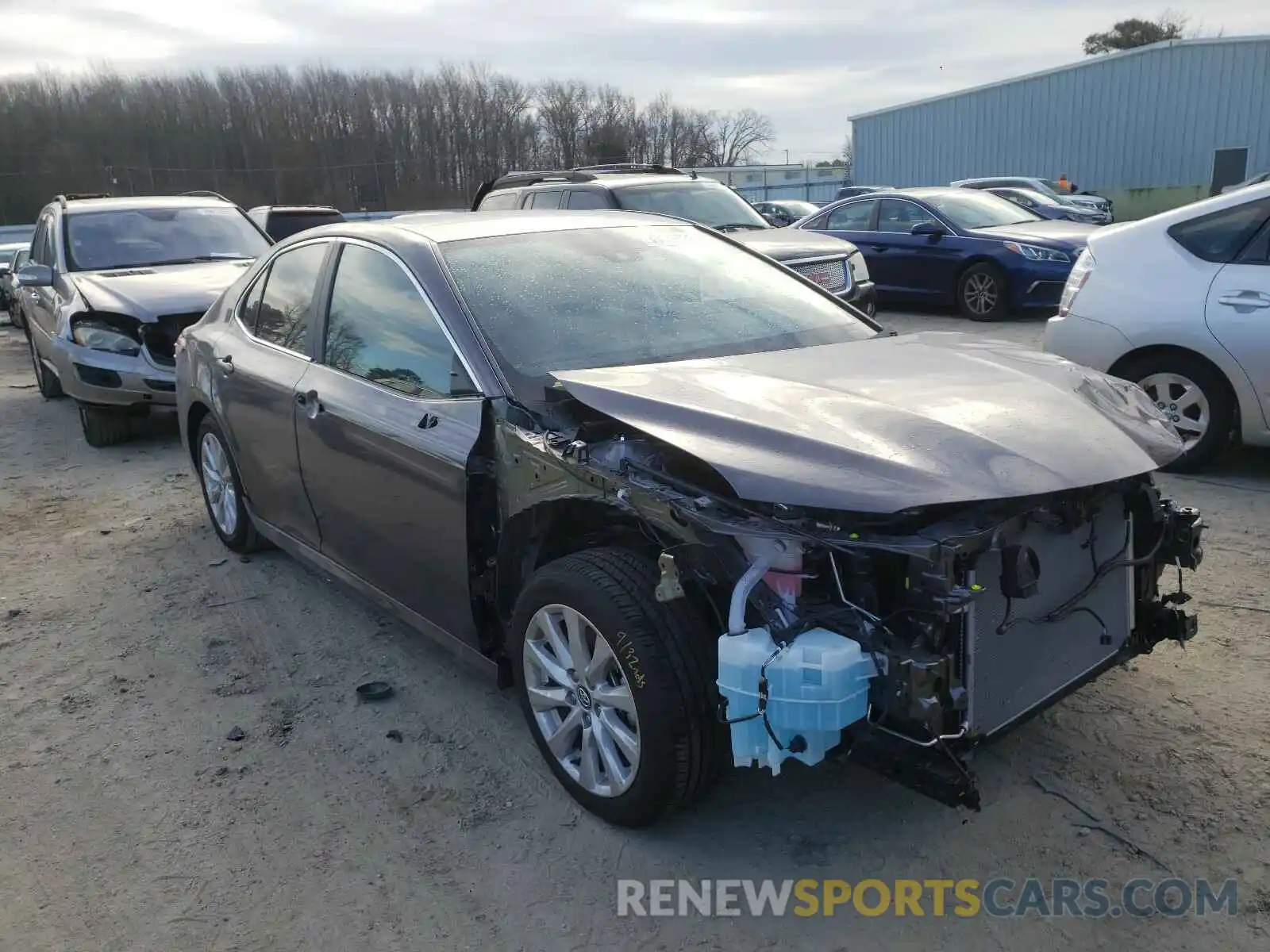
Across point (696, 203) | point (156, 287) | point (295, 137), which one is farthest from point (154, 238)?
point (295, 137)

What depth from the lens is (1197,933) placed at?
246 centimetres

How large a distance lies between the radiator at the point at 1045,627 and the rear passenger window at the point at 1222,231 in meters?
3.38

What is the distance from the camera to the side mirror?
332 inches

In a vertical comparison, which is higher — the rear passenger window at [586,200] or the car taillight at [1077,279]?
the rear passenger window at [586,200]

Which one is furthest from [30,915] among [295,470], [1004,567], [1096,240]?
[1096,240]

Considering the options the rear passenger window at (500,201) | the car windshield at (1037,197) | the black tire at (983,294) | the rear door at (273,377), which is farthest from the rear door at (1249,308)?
the car windshield at (1037,197)

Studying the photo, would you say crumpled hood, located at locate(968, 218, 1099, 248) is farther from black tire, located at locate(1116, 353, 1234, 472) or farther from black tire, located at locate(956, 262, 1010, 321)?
black tire, located at locate(1116, 353, 1234, 472)

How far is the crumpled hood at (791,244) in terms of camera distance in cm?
954

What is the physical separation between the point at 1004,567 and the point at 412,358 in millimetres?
2088

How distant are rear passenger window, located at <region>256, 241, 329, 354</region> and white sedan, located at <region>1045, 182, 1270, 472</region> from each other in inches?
170

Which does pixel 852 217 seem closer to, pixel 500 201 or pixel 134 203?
pixel 500 201

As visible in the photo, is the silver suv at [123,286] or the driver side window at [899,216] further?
the driver side window at [899,216]

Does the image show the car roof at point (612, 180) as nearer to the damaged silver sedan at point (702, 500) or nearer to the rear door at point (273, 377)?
the rear door at point (273, 377)

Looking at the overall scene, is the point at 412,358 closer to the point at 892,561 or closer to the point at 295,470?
the point at 295,470
